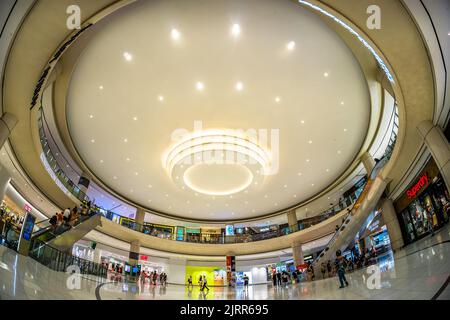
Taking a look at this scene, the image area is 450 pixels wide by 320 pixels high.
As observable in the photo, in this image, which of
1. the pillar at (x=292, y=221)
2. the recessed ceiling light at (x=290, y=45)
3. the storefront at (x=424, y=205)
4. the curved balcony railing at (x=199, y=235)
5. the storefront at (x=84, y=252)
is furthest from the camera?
the pillar at (x=292, y=221)

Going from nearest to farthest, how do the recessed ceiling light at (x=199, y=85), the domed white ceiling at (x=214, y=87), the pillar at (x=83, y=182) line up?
the domed white ceiling at (x=214, y=87) < the recessed ceiling light at (x=199, y=85) < the pillar at (x=83, y=182)

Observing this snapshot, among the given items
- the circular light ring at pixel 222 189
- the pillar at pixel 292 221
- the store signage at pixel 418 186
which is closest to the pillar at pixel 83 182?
the circular light ring at pixel 222 189

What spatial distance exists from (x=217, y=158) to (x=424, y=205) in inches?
392

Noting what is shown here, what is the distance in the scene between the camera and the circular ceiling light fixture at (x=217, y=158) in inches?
530

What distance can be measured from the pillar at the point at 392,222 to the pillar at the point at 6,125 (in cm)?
1733

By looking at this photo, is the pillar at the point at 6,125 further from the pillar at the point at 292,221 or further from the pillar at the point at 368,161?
the pillar at the point at 292,221

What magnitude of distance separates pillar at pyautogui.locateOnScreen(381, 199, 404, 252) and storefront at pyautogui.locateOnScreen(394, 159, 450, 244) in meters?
0.23

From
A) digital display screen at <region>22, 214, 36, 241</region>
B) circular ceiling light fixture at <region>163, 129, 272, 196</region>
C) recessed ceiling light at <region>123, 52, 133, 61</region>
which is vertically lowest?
digital display screen at <region>22, 214, 36, 241</region>

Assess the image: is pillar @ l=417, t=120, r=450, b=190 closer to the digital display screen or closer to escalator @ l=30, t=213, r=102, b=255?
the digital display screen

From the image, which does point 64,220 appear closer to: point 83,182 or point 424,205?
point 83,182

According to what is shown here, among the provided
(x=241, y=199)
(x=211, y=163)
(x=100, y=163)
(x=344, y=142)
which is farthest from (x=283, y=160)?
(x=100, y=163)

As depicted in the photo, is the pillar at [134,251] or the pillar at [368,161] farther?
the pillar at [134,251]

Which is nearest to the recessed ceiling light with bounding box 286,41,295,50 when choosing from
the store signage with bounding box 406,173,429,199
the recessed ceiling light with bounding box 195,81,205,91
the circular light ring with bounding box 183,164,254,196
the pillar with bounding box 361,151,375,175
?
the recessed ceiling light with bounding box 195,81,205,91

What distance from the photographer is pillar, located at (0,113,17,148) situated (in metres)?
8.84
